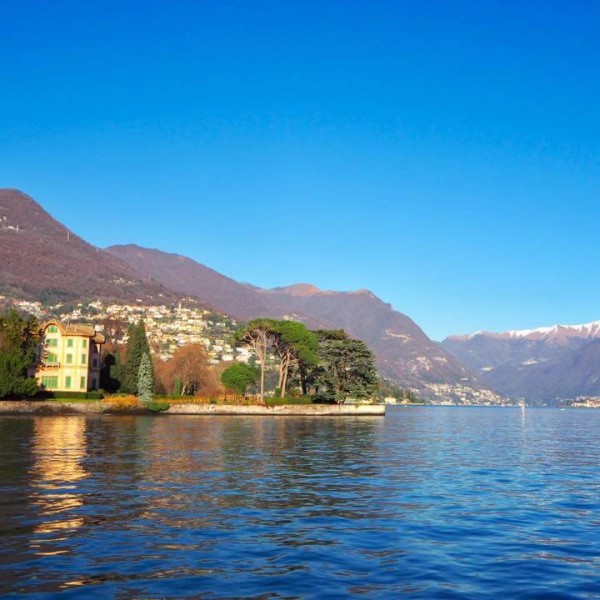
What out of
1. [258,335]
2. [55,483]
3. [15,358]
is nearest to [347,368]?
[258,335]

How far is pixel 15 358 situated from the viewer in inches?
3612

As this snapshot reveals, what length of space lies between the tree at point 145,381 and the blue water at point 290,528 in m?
68.0

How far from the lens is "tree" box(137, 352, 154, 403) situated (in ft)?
346

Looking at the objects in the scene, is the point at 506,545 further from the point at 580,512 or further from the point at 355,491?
the point at 355,491

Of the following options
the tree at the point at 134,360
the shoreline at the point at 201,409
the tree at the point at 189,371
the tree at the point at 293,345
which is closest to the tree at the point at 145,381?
the shoreline at the point at 201,409

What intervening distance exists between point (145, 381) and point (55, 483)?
81082mm

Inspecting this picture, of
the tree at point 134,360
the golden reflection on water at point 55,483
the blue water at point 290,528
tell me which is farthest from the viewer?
the tree at point 134,360

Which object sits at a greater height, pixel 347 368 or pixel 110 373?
pixel 347 368

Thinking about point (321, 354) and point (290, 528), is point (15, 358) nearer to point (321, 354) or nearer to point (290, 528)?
point (321, 354)

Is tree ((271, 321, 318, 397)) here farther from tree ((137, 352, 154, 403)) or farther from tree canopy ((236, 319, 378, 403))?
tree ((137, 352, 154, 403))

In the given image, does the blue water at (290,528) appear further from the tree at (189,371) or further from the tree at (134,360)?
the tree at (189,371)

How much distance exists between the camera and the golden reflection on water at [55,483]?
18688mm

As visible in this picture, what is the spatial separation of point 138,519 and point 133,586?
22.8 feet

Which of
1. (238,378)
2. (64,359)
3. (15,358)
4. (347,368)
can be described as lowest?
(238,378)
